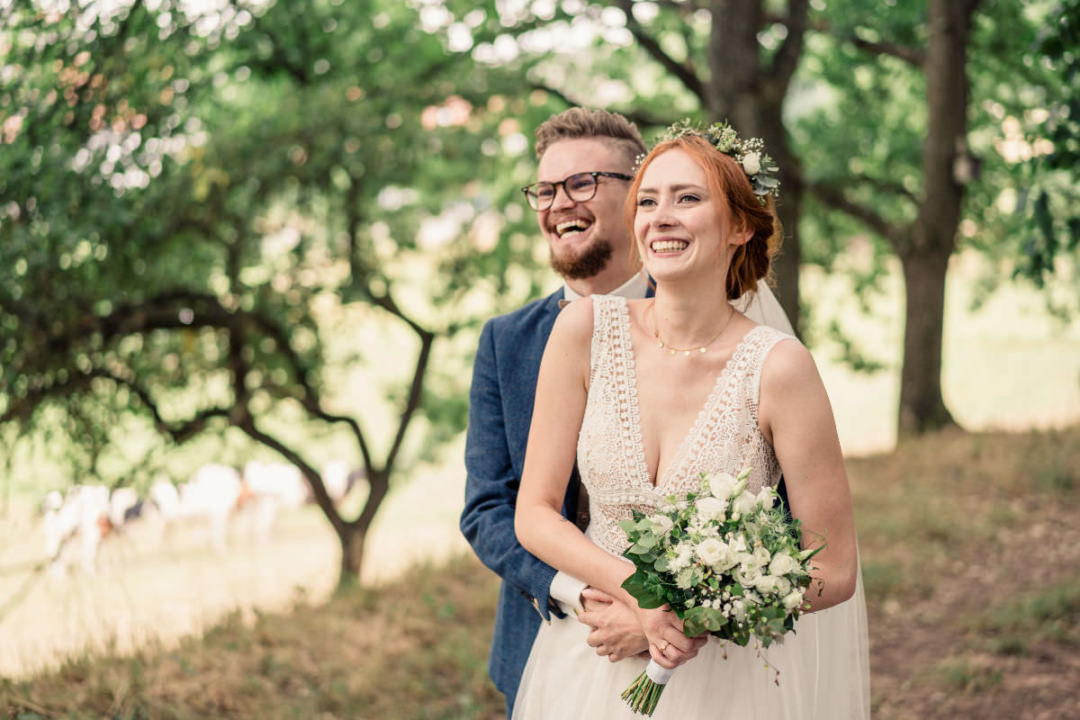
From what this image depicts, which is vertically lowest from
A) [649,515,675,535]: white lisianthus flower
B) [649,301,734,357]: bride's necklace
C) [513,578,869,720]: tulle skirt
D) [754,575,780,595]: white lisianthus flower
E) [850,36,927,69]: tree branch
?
[513,578,869,720]: tulle skirt

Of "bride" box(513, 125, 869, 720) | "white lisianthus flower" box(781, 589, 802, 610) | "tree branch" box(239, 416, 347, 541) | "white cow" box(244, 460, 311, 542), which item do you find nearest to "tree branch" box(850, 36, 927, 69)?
"tree branch" box(239, 416, 347, 541)

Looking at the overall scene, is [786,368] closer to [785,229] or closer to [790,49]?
[785,229]

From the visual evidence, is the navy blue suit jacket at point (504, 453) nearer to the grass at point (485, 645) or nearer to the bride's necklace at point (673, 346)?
the bride's necklace at point (673, 346)

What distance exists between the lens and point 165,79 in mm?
6477

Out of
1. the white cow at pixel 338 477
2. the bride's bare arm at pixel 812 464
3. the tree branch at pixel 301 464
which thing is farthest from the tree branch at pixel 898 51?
the white cow at pixel 338 477

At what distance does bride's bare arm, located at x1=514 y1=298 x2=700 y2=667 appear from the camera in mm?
2449

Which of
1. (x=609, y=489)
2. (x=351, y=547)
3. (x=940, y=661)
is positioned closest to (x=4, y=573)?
(x=351, y=547)

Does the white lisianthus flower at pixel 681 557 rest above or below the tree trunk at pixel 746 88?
below

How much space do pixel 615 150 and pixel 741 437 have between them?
1037 mm

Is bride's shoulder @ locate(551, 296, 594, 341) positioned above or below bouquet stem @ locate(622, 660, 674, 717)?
above

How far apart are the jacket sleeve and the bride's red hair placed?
0.63m

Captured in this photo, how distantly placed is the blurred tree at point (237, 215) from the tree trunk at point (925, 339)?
4713 mm

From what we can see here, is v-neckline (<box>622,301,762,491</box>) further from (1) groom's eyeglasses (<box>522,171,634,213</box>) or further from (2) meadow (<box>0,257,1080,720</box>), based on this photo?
(2) meadow (<box>0,257,1080,720</box>)

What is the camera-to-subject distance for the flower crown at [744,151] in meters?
2.54
